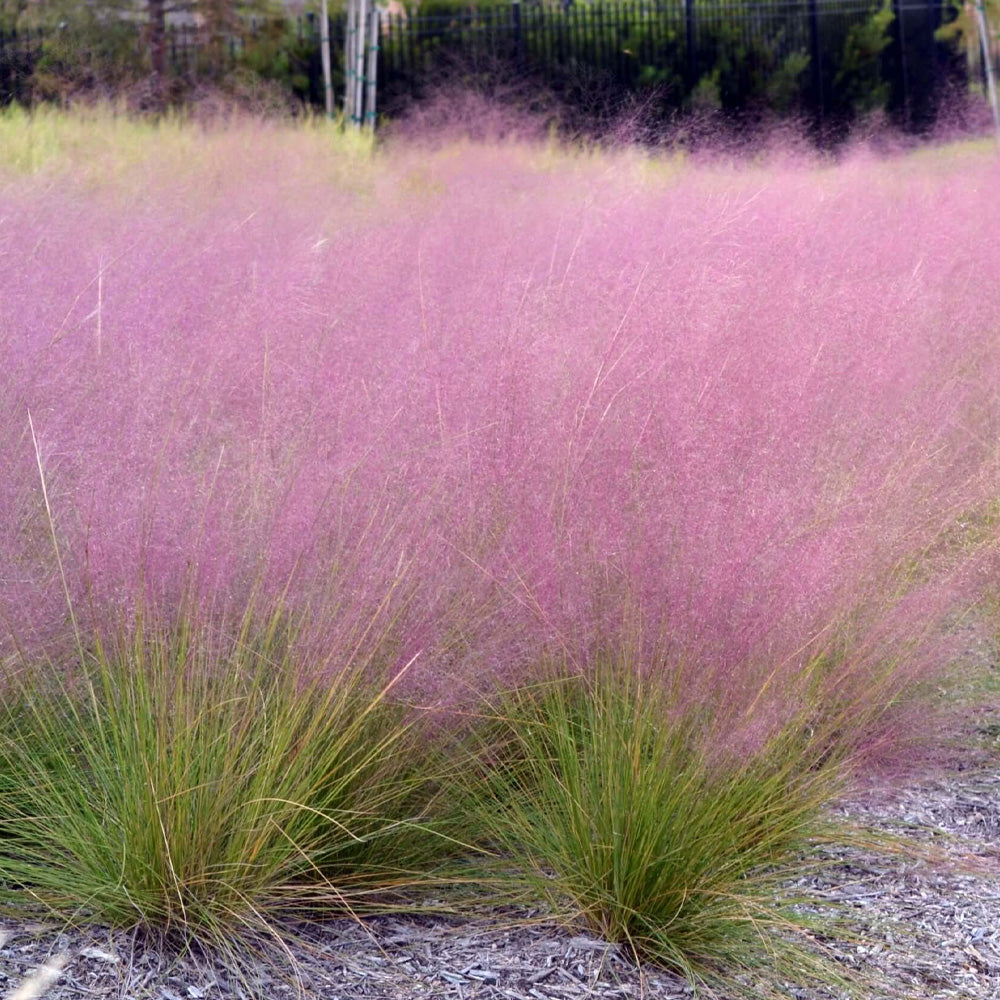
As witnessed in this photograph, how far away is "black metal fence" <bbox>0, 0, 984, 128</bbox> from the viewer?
1288 centimetres

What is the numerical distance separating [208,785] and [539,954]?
515mm

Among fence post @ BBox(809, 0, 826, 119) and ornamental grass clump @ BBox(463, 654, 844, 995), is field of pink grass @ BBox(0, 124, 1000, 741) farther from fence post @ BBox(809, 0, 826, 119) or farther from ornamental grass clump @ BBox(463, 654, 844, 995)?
fence post @ BBox(809, 0, 826, 119)

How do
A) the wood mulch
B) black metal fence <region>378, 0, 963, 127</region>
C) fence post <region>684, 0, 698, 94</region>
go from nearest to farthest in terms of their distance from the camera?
1. the wood mulch
2. black metal fence <region>378, 0, 963, 127</region>
3. fence post <region>684, 0, 698, 94</region>

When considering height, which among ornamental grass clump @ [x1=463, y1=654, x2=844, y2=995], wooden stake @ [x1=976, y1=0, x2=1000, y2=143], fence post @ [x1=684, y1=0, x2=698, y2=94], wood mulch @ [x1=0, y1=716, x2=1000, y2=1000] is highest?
fence post @ [x1=684, y1=0, x2=698, y2=94]

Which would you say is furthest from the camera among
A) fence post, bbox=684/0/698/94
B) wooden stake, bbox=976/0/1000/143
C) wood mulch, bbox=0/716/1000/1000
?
fence post, bbox=684/0/698/94

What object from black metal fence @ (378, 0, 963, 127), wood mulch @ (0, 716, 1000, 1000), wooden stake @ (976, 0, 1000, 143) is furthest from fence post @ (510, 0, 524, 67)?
wood mulch @ (0, 716, 1000, 1000)

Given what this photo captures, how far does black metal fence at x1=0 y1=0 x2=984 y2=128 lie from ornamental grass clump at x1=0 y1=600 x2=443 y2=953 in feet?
37.3

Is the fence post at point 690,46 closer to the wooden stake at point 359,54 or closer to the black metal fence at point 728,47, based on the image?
the black metal fence at point 728,47

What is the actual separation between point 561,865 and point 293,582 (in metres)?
0.56

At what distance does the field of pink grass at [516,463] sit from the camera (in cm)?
176

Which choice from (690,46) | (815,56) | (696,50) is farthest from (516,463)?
(815,56)

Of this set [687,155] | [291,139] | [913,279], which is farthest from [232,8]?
[913,279]

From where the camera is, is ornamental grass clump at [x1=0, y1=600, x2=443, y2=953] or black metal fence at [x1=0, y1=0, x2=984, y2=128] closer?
ornamental grass clump at [x1=0, y1=600, x2=443, y2=953]

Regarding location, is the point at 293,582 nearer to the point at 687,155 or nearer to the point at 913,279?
the point at 913,279
